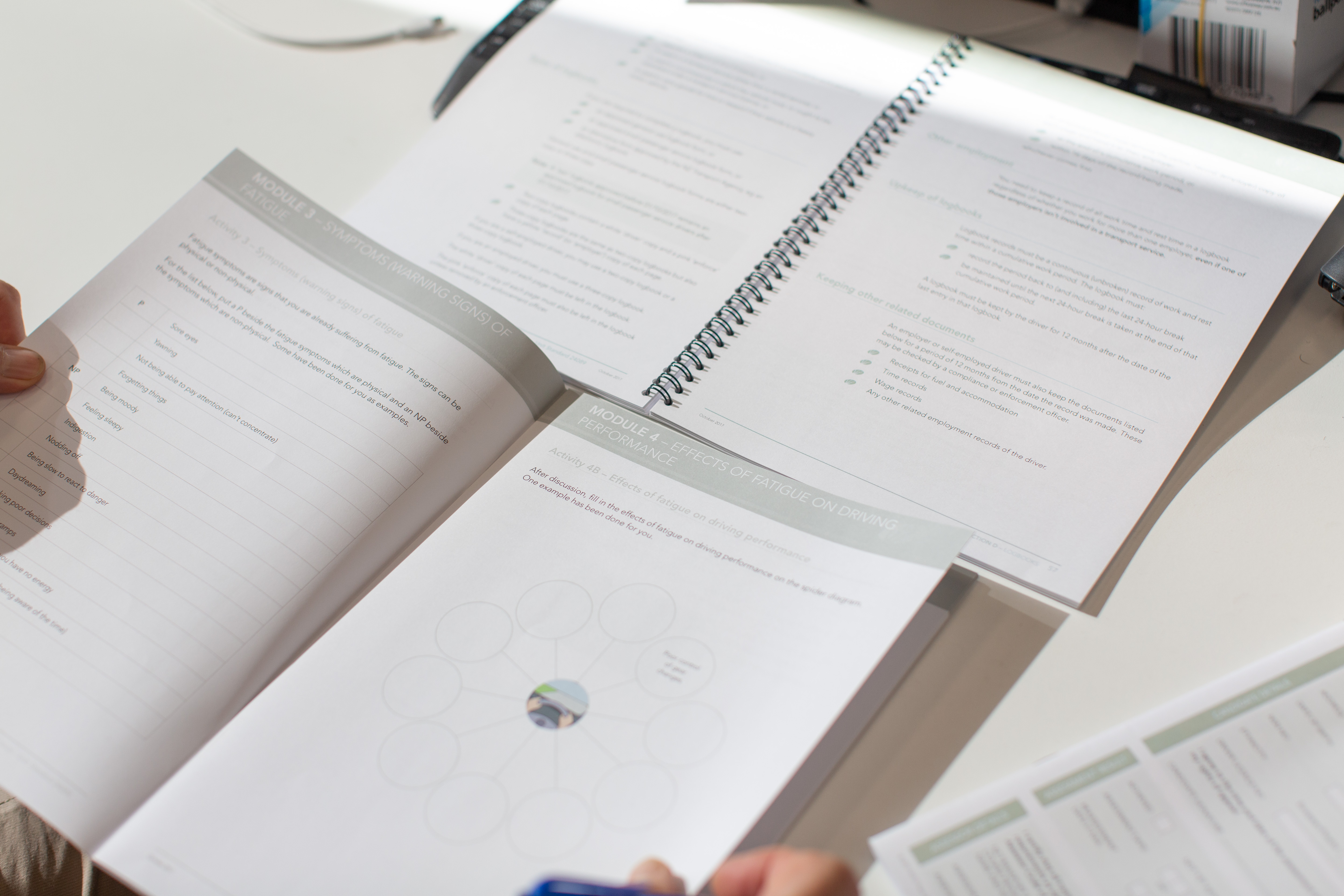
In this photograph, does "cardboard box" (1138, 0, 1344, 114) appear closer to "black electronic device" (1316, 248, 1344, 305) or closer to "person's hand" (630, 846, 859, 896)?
"black electronic device" (1316, 248, 1344, 305)

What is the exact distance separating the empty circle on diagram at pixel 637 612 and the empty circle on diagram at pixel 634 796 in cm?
7

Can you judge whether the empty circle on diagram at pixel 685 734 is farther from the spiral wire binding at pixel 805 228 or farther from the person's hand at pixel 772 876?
the spiral wire binding at pixel 805 228

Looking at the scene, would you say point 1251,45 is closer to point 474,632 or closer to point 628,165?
point 628,165

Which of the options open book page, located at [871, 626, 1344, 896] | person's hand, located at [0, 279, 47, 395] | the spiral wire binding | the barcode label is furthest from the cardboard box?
person's hand, located at [0, 279, 47, 395]

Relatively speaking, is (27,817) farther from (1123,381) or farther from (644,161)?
(1123,381)

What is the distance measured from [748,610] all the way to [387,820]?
193mm

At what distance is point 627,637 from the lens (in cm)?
47

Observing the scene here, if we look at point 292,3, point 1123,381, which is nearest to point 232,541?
point 1123,381

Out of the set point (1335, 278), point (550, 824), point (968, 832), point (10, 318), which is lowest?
point (10, 318)

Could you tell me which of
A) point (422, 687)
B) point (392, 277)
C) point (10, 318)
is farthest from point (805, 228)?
point (10, 318)

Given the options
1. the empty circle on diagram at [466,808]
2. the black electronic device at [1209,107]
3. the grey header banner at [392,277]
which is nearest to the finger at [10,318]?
the grey header banner at [392,277]

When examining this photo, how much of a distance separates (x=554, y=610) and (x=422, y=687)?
0.24 feet

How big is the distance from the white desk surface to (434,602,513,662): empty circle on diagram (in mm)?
173

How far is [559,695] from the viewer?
17.6 inches
